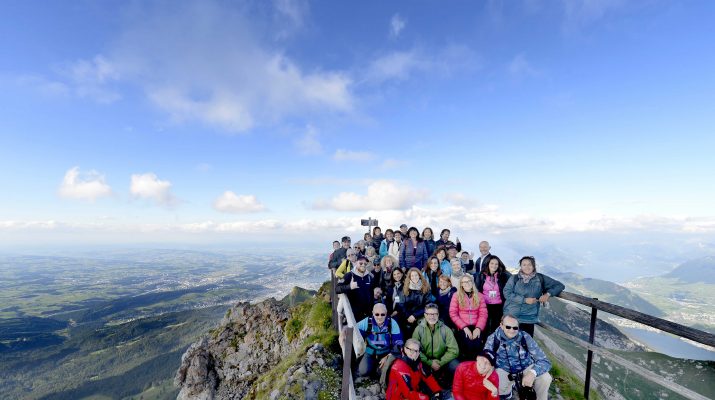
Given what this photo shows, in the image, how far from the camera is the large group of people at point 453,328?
6648 mm

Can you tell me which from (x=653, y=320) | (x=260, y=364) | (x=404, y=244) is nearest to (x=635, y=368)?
(x=653, y=320)

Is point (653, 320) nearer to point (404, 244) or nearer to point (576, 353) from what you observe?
point (404, 244)

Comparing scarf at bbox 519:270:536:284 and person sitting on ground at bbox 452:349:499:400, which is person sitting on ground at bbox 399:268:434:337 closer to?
scarf at bbox 519:270:536:284

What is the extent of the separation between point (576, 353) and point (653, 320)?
50.2 meters

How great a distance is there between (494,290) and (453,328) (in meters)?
1.76

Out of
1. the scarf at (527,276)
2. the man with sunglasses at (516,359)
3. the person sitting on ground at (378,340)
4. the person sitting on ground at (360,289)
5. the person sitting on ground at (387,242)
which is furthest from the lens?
the person sitting on ground at (387,242)

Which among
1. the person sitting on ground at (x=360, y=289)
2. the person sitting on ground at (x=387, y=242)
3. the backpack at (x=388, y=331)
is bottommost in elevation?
the backpack at (x=388, y=331)

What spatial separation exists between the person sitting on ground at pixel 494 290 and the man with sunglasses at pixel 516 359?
2402mm

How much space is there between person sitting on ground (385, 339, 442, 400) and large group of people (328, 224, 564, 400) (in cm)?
2

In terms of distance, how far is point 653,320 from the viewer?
5.68 meters

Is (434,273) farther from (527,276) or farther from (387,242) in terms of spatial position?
(387,242)

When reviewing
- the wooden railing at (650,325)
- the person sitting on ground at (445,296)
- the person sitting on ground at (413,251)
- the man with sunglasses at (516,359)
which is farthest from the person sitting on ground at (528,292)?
the person sitting on ground at (413,251)

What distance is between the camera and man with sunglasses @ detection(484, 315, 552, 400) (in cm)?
664

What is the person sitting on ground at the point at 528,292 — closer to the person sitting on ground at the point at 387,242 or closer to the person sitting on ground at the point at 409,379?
the person sitting on ground at the point at 409,379
